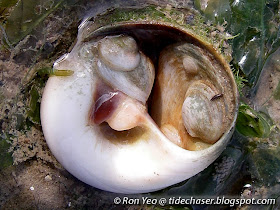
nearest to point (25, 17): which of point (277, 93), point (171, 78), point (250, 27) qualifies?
point (171, 78)

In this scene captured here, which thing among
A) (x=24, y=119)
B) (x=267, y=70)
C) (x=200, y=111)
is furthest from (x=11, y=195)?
(x=267, y=70)

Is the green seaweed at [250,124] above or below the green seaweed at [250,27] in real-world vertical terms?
below

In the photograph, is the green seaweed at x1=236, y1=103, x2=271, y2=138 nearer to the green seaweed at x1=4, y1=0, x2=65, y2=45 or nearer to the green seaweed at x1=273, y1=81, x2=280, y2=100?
the green seaweed at x1=273, y1=81, x2=280, y2=100

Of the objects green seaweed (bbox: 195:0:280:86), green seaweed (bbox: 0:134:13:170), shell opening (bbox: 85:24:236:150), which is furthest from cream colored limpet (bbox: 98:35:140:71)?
green seaweed (bbox: 0:134:13:170)

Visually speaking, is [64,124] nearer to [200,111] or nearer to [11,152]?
[11,152]

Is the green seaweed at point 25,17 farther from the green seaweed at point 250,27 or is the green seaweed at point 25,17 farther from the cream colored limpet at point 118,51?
the green seaweed at point 250,27

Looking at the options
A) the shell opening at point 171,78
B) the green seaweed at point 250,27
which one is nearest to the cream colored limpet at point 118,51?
the shell opening at point 171,78

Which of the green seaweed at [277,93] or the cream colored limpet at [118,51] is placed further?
the green seaweed at [277,93]

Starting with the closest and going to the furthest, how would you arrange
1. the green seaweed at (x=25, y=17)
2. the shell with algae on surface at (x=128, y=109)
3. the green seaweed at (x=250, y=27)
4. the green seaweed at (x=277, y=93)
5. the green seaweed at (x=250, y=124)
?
the shell with algae on surface at (x=128, y=109)
the green seaweed at (x=25, y=17)
the green seaweed at (x=250, y=124)
the green seaweed at (x=250, y=27)
the green seaweed at (x=277, y=93)
